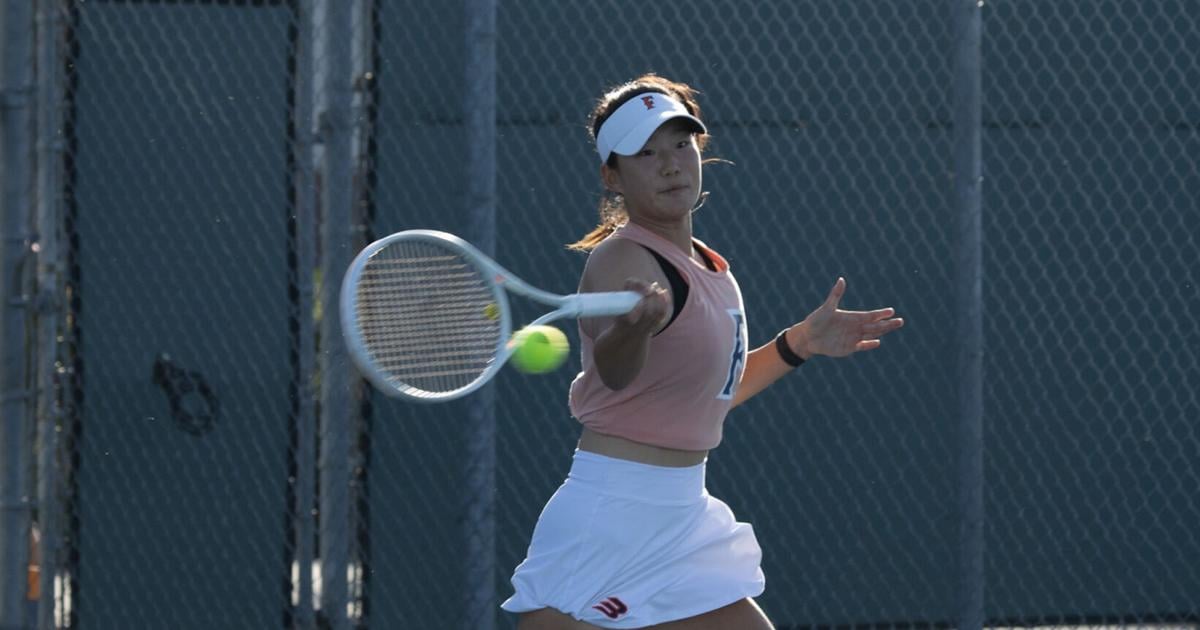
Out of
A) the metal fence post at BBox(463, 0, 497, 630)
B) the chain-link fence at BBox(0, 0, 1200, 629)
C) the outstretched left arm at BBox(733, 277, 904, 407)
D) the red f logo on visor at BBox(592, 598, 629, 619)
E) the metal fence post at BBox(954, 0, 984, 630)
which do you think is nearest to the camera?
the red f logo on visor at BBox(592, 598, 629, 619)

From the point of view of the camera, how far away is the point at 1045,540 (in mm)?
5273

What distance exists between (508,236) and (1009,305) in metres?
1.68

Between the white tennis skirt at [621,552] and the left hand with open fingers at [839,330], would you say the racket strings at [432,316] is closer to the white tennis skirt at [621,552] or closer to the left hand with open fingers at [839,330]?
the white tennis skirt at [621,552]

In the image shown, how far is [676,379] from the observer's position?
328 cm

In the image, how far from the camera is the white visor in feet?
11.0

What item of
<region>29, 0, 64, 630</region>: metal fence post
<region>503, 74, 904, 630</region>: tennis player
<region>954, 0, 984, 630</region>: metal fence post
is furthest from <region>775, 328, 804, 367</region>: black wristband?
<region>29, 0, 64, 630</region>: metal fence post

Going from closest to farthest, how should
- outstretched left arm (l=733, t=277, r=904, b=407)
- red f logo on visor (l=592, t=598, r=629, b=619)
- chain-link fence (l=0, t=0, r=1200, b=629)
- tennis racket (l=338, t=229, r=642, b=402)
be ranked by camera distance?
tennis racket (l=338, t=229, r=642, b=402), red f logo on visor (l=592, t=598, r=629, b=619), outstretched left arm (l=733, t=277, r=904, b=407), chain-link fence (l=0, t=0, r=1200, b=629)

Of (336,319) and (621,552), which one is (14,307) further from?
(621,552)

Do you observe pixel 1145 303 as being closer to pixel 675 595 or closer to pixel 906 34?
pixel 906 34

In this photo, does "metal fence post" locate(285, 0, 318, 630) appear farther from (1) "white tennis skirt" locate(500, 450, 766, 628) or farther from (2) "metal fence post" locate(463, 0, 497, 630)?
(1) "white tennis skirt" locate(500, 450, 766, 628)

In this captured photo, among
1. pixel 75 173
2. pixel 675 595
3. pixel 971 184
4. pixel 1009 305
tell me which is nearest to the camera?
pixel 675 595

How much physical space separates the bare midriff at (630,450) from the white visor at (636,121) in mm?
597

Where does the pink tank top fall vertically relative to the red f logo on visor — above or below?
above

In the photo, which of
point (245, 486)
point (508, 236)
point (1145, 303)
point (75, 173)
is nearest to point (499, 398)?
point (508, 236)
